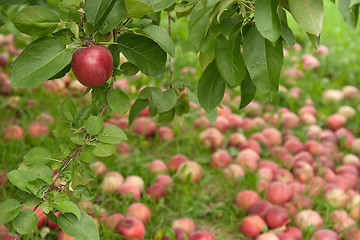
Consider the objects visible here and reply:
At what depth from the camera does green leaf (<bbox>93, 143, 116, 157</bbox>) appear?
3.47 feet

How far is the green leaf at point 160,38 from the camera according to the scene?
1021mm

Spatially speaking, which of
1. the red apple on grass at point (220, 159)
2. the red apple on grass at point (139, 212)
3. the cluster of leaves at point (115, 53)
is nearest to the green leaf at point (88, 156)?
the cluster of leaves at point (115, 53)

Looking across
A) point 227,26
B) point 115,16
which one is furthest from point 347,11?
point 115,16

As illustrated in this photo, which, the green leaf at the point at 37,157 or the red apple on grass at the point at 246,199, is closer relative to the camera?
the green leaf at the point at 37,157

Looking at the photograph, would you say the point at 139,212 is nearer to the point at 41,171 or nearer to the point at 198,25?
the point at 41,171

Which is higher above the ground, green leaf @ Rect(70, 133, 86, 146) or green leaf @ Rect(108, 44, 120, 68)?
green leaf @ Rect(108, 44, 120, 68)

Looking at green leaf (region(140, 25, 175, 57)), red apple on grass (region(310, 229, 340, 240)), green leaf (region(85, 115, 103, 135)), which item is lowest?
red apple on grass (region(310, 229, 340, 240))

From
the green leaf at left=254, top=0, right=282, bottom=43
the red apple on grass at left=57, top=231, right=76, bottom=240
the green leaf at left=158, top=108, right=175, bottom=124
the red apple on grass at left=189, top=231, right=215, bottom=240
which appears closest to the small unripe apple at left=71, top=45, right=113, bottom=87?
the green leaf at left=254, top=0, right=282, bottom=43

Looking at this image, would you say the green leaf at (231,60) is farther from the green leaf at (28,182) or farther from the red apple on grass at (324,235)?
the red apple on grass at (324,235)

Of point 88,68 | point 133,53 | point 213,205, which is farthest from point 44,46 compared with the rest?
point 213,205

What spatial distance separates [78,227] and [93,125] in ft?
0.78

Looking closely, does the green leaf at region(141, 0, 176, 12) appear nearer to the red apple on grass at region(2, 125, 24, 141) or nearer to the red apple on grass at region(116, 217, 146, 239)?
the red apple on grass at region(116, 217, 146, 239)

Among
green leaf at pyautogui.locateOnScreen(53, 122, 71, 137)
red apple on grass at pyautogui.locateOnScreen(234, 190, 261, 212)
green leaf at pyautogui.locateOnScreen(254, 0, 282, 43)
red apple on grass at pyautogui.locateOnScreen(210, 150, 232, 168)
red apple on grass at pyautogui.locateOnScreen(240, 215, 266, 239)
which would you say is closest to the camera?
green leaf at pyautogui.locateOnScreen(254, 0, 282, 43)

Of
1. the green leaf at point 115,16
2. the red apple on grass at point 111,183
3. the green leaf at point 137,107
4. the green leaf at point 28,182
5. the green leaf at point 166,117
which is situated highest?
the green leaf at point 115,16
